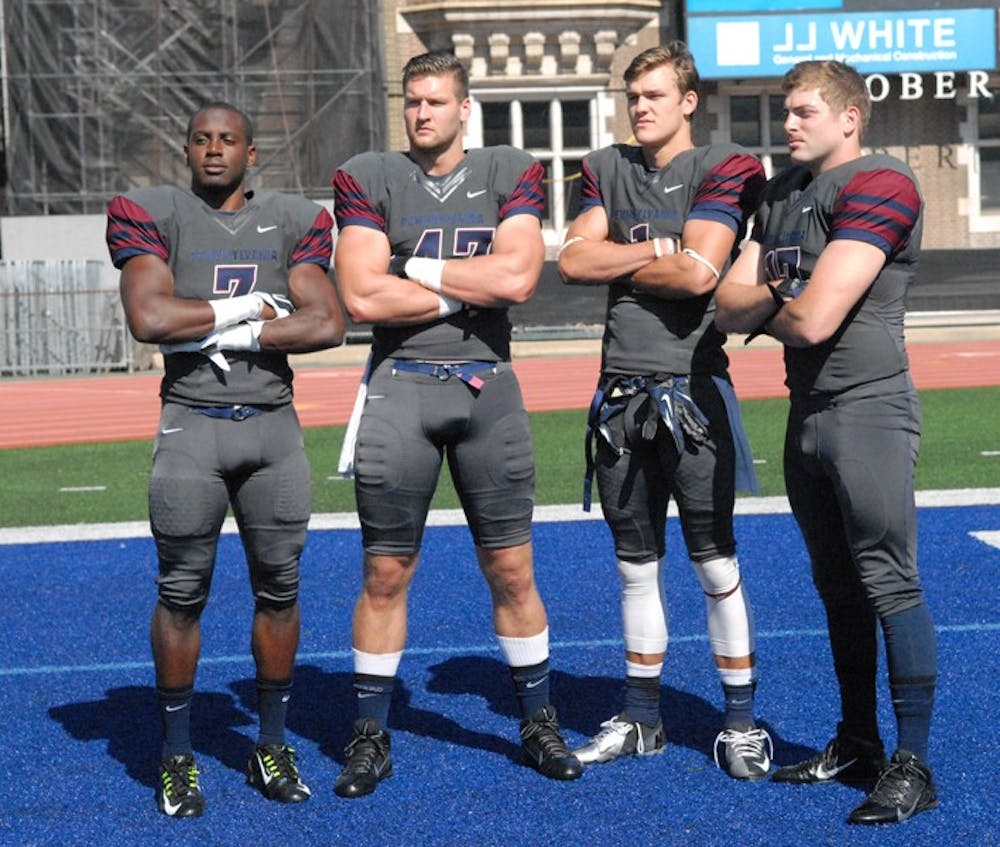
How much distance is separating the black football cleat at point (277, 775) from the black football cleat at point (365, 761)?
0.12 metres

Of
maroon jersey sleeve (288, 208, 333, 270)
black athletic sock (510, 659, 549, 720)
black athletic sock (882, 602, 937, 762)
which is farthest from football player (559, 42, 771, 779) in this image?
maroon jersey sleeve (288, 208, 333, 270)

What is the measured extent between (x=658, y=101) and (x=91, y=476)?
855cm

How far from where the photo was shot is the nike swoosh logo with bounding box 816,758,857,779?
5.11 meters

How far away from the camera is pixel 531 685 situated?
546 cm

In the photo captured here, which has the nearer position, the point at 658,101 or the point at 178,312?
the point at 178,312

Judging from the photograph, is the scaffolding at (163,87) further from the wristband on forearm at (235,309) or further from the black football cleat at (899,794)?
the black football cleat at (899,794)

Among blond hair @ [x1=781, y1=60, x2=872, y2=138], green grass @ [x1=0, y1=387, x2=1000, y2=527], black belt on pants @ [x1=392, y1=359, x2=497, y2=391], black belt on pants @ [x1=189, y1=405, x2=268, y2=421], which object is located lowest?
green grass @ [x1=0, y1=387, x2=1000, y2=527]

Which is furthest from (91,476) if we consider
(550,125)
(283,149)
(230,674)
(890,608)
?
(550,125)

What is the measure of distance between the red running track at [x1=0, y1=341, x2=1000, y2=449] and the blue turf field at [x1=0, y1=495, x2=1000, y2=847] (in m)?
7.56

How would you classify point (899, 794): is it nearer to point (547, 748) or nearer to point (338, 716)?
point (547, 748)

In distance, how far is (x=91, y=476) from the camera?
12.9 meters

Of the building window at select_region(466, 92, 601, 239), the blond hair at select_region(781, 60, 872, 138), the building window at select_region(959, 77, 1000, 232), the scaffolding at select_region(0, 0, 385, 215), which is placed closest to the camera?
the blond hair at select_region(781, 60, 872, 138)

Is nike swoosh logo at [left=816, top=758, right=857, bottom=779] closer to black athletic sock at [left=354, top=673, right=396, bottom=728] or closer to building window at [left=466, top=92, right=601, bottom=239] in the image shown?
black athletic sock at [left=354, top=673, right=396, bottom=728]

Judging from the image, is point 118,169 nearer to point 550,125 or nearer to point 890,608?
point 550,125
